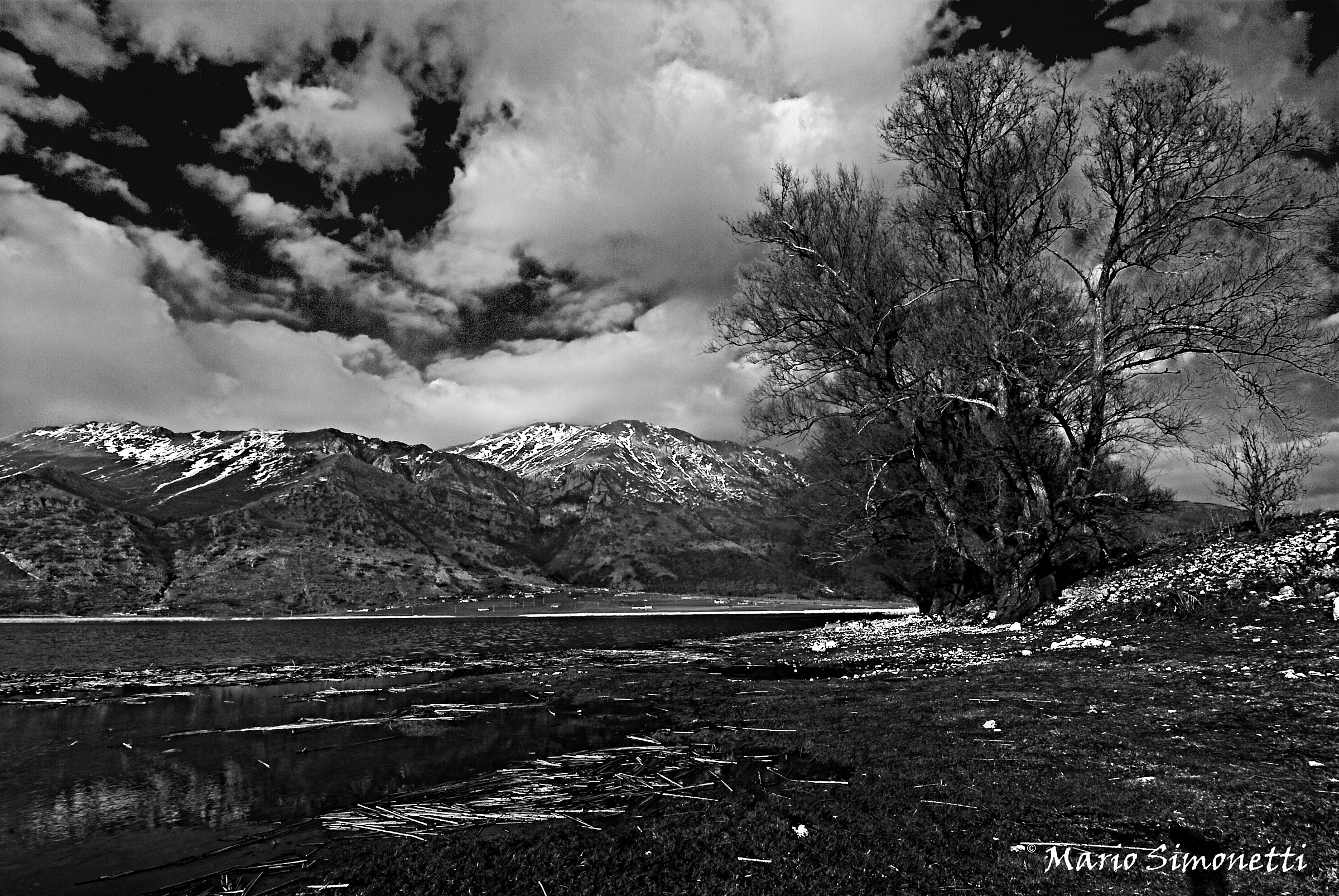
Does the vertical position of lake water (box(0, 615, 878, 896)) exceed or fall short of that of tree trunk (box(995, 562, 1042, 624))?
it falls short

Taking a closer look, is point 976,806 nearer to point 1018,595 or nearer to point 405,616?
point 1018,595

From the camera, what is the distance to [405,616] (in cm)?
11119

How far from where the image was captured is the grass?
484cm

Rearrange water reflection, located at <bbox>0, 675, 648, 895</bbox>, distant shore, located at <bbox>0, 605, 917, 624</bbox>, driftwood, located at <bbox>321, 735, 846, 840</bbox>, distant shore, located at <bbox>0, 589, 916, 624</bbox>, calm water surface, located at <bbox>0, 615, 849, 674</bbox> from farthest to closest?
distant shore, located at <bbox>0, 589, 916, 624</bbox>, distant shore, located at <bbox>0, 605, 917, 624</bbox>, calm water surface, located at <bbox>0, 615, 849, 674</bbox>, water reflection, located at <bbox>0, 675, 648, 895</bbox>, driftwood, located at <bbox>321, 735, 846, 840</bbox>

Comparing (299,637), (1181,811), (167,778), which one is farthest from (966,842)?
(299,637)

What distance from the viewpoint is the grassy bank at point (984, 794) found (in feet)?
16.0

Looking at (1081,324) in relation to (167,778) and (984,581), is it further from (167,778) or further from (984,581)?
(167,778)

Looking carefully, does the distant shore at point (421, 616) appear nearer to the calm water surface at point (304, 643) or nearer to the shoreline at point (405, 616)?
the shoreline at point (405, 616)

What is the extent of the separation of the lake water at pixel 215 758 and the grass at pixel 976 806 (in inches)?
84.5

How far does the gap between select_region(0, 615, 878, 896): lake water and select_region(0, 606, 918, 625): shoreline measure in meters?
74.6

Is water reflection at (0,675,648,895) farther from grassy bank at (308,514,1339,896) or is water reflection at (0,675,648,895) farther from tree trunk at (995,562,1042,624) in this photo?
tree trunk at (995,562,1042,624)

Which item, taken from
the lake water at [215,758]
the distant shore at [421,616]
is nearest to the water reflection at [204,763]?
the lake water at [215,758]

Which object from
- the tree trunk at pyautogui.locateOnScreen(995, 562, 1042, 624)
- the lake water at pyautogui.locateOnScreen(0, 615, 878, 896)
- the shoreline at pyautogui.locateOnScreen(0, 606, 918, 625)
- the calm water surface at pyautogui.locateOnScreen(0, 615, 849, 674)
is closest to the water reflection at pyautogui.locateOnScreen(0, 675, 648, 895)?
the lake water at pyautogui.locateOnScreen(0, 615, 878, 896)

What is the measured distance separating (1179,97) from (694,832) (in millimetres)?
23998
